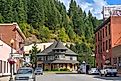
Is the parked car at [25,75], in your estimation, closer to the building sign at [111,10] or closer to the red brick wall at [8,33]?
the red brick wall at [8,33]

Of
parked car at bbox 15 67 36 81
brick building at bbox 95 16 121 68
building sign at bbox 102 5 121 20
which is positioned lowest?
parked car at bbox 15 67 36 81

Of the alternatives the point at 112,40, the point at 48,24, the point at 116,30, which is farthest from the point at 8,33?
the point at 48,24

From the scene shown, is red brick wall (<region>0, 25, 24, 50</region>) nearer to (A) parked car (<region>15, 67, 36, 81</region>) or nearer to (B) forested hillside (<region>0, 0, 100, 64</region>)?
(A) parked car (<region>15, 67, 36, 81</region>)

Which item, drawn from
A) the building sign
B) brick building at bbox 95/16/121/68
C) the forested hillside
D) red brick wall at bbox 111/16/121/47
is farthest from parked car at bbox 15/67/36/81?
the forested hillside

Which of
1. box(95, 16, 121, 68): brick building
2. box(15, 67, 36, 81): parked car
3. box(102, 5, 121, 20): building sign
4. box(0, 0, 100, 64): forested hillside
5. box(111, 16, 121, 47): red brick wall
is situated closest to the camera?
box(15, 67, 36, 81): parked car

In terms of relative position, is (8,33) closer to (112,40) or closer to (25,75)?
(112,40)

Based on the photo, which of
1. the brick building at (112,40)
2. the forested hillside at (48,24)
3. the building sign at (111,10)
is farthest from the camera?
the forested hillside at (48,24)

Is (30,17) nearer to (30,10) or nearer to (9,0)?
(30,10)

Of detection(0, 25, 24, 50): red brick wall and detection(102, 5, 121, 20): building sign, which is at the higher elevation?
detection(102, 5, 121, 20): building sign

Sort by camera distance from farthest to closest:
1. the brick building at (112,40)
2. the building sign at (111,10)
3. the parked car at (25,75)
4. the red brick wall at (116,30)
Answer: the building sign at (111,10) < the red brick wall at (116,30) < the brick building at (112,40) < the parked car at (25,75)

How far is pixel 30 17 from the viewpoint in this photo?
169 meters

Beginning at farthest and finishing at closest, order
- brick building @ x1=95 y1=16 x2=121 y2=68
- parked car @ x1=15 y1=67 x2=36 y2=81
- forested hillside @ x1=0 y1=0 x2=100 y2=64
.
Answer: forested hillside @ x1=0 y1=0 x2=100 y2=64
brick building @ x1=95 y1=16 x2=121 y2=68
parked car @ x1=15 y1=67 x2=36 y2=81

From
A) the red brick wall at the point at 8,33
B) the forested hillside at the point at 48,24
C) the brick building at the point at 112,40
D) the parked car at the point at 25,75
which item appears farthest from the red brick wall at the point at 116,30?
the forested hillside at the point at 48,24

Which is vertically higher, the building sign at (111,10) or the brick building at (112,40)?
the building sign at (111,10)
